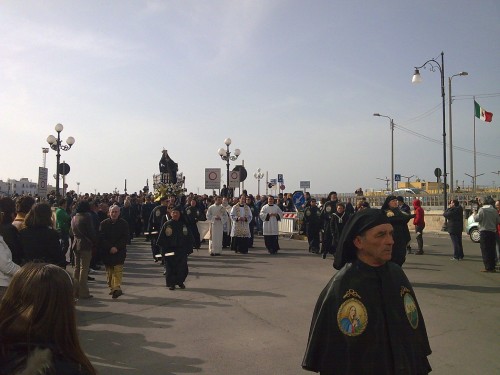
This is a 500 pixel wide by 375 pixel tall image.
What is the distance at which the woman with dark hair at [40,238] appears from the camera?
572 cm

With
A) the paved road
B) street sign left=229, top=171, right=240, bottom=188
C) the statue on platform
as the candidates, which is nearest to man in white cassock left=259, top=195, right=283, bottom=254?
the paved road

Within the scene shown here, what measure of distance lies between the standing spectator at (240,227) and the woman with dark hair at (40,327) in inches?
564

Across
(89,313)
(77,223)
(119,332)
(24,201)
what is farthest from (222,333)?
(77,223)

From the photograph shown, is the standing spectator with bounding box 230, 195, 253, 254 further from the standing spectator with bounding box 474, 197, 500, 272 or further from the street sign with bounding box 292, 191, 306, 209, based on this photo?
the standing spectator with bounding box 474, 197, 500, 272

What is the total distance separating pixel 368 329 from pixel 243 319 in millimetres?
4967

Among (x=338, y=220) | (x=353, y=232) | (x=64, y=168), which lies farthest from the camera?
(x=64, y=168)

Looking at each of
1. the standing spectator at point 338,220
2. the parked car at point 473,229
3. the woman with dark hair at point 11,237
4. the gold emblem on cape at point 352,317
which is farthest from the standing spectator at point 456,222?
the gold emblem on cape at point 352,317

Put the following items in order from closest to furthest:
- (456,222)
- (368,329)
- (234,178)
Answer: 1. (368,329)
2. (456,222)
3. (234,178)

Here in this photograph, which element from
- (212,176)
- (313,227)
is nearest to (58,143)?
(212,176)

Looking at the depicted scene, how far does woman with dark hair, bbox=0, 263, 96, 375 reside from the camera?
1770 mm

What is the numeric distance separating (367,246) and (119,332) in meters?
5.01

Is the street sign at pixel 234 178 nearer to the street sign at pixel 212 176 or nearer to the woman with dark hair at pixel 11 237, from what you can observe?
the street sign at pixel 212 176

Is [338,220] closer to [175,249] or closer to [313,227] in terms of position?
[313,227]

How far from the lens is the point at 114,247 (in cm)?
891
